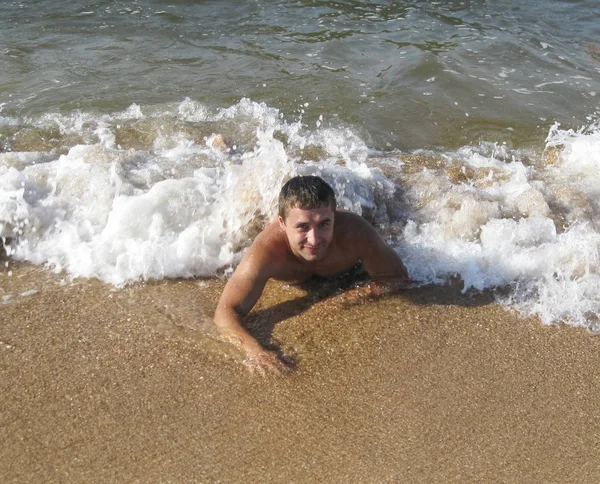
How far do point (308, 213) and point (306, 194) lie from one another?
0.12 m

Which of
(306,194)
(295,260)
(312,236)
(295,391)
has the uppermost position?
(306,194)

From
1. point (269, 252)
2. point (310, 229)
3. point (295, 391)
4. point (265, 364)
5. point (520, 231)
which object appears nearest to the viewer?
point (295, 391)

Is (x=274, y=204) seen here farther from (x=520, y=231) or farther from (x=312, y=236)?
(x=520, y=231)

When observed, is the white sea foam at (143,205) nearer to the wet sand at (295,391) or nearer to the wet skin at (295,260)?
the wet sand at (295,391)

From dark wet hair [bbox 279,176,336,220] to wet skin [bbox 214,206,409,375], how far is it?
0.11 feet

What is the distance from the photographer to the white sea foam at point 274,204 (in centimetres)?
426

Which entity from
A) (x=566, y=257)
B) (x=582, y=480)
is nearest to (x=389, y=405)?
(x=582, y=480)

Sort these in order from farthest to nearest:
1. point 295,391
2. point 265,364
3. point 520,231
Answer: point 520,231
point 265,364
point 295,391

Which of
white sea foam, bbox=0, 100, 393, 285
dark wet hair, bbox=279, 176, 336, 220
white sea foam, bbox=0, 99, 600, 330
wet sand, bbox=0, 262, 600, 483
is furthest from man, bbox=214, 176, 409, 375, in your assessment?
white sea foam, bbox=0, 100, 393, 285

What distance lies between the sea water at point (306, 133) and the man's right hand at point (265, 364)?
101 cm

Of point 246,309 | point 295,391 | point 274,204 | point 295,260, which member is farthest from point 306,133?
point 295,391

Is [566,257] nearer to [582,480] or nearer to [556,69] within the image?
[582,480]

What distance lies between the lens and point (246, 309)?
12.5 ft

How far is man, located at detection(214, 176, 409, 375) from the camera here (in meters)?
3.62
